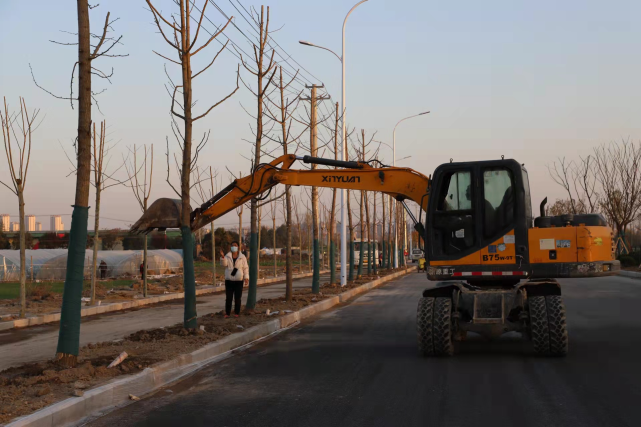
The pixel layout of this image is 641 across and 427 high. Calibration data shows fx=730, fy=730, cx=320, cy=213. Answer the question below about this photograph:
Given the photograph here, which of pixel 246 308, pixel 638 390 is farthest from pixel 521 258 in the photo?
pixel 246 308

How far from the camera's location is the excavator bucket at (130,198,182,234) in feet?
47.5

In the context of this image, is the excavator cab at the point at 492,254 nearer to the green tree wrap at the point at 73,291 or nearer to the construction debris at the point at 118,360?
the construction debris at the point at 118,360

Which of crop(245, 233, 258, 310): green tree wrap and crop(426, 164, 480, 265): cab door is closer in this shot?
crop(426, 164, 480, 265): cab door

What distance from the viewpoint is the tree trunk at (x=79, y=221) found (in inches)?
392

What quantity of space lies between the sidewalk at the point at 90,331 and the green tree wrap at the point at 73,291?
2.01 m

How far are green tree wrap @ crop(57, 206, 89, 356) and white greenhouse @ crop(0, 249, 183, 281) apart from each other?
3232 centimetres

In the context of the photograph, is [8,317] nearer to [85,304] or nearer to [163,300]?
[85,304]

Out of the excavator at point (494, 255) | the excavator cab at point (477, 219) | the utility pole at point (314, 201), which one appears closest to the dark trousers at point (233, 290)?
the excavator at point (494, 255)

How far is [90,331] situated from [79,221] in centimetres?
733

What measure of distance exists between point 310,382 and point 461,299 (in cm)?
371

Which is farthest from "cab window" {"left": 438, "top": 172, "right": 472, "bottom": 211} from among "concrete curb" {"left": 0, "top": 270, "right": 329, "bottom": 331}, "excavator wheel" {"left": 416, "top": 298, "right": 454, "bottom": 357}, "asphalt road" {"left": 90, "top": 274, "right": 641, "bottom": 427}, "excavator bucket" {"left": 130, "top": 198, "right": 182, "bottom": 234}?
"concrete curb" {"left": 0, "top": 270, "right": 329, "bottom": 331}

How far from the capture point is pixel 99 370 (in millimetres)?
9602

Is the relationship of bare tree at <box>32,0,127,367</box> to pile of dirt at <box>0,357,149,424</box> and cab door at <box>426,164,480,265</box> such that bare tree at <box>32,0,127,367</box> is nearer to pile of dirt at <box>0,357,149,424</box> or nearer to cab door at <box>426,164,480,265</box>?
pile of dirt at <box>0,357,149,424</box>

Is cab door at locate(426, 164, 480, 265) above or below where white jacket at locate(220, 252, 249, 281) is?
above
